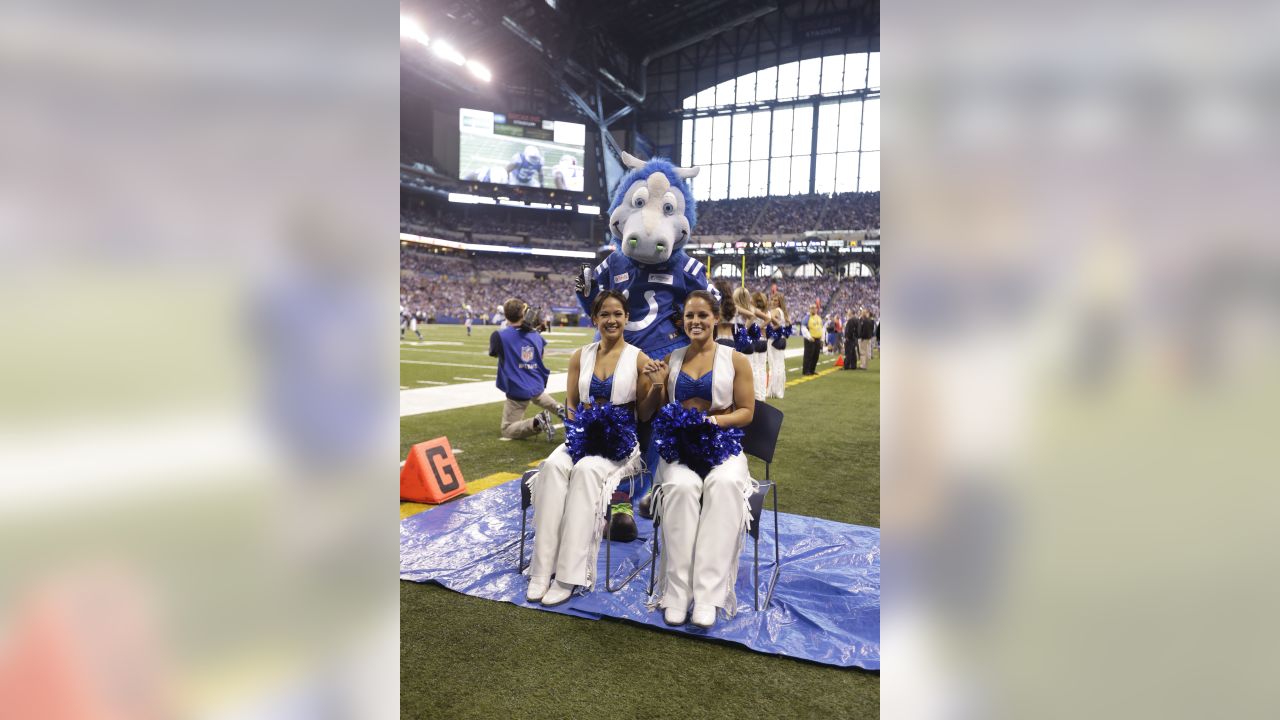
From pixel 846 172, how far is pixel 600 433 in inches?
1892

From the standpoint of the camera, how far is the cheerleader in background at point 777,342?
957 centimetres

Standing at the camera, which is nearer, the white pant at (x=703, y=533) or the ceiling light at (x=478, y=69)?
the white pant at (x=703, y=533)

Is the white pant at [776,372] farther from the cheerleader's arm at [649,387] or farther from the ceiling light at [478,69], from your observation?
the ceiling light at [478,69]

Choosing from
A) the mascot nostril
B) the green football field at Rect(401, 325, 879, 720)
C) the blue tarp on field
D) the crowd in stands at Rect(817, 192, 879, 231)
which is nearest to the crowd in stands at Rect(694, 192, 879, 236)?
the crowd in stands at Rect(817, 192, 879, 231)

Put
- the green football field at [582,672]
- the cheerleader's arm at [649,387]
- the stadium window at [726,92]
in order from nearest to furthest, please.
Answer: the green football field at [582,672], the cheerleader's arm at [649,387], the stadium window at [726,92]

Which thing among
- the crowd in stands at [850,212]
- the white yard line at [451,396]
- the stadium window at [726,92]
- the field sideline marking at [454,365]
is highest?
the stadium window at [726,92]

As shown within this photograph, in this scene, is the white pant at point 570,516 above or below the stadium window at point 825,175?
below

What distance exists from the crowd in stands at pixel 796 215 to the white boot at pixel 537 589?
4321 centimetres

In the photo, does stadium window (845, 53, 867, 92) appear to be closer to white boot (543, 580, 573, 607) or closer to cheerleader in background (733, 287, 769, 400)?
cheerleader in background (733, 287, 769, 400)

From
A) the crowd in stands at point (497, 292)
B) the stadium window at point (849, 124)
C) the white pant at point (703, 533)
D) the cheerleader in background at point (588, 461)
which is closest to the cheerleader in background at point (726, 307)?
the cheerleader in background at point (588, 461)

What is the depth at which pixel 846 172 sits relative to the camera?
153 feet
